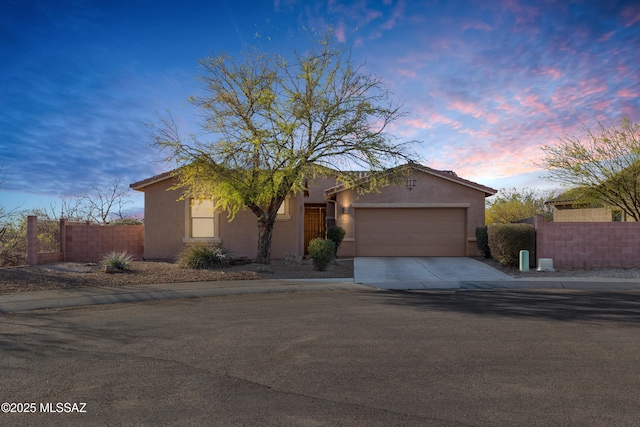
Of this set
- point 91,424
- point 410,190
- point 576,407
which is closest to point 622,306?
point 576,407

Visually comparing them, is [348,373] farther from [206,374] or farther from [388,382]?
[206,374]

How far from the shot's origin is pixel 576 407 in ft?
13.4

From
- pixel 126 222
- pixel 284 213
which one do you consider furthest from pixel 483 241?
pixel 126 222

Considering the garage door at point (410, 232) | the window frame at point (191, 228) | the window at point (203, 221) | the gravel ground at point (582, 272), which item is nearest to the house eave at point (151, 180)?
the window frame at point (191, 228)

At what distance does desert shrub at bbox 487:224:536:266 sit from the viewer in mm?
15578

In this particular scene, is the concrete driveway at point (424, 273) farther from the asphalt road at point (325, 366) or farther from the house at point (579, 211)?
the house at point (579, 211)

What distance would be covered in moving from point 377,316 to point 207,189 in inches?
375

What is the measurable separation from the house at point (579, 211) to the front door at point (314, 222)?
11.5 m

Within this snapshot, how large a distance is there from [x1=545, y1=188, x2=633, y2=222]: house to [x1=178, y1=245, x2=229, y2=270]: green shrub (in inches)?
Answer: 606

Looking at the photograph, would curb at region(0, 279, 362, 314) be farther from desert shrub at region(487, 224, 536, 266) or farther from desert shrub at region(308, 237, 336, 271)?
desert shrub at region(487, 224, 536, 266)

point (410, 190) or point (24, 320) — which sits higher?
point (410, 190)

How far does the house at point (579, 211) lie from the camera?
20.8 meters

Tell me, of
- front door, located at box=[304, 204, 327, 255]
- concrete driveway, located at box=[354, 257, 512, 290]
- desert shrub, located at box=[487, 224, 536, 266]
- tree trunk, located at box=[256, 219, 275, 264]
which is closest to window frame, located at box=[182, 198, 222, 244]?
tree trunk, located at box=[256, 219, 275, 264]

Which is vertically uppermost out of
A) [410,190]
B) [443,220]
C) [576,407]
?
[410,190]
